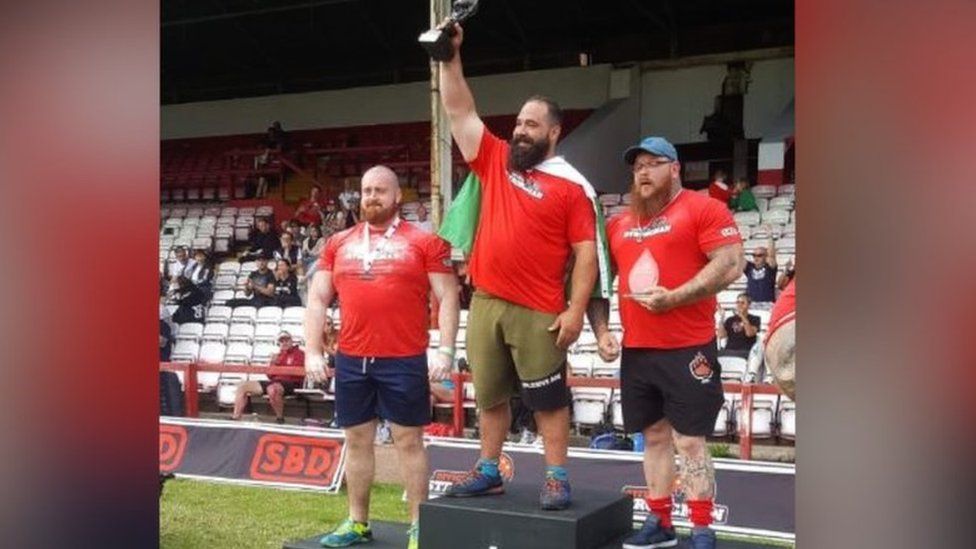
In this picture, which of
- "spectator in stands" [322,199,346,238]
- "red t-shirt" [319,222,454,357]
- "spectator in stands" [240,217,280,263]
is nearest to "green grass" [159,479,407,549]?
"red t-shirt" [319,222,454,357]

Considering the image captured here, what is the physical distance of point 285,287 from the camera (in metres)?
11.5

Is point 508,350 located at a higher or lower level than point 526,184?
lower

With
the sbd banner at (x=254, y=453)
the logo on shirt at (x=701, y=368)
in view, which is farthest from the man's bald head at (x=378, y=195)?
A: the sbd banner at (x=254, y=453)

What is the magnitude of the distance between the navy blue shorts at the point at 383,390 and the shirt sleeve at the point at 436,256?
1.27ft

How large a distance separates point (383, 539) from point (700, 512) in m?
1.46

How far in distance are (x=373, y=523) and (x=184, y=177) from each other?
50.9 feet

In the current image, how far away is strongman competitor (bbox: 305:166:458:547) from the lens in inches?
176

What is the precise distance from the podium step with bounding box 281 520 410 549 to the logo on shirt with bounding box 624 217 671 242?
165 centimetres

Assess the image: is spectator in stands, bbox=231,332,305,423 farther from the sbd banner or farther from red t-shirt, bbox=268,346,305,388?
the sbd banner

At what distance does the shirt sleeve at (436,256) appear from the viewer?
14.8 ft

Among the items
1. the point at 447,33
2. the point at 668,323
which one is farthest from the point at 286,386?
the point at 447,33

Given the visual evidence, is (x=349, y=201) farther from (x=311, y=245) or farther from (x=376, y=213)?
(x=376, y=213)

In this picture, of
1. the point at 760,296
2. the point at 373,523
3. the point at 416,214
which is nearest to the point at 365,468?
the point at 373,523

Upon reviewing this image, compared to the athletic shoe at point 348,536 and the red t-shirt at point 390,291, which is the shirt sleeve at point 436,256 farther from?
the athletic shoe at point 348,536
